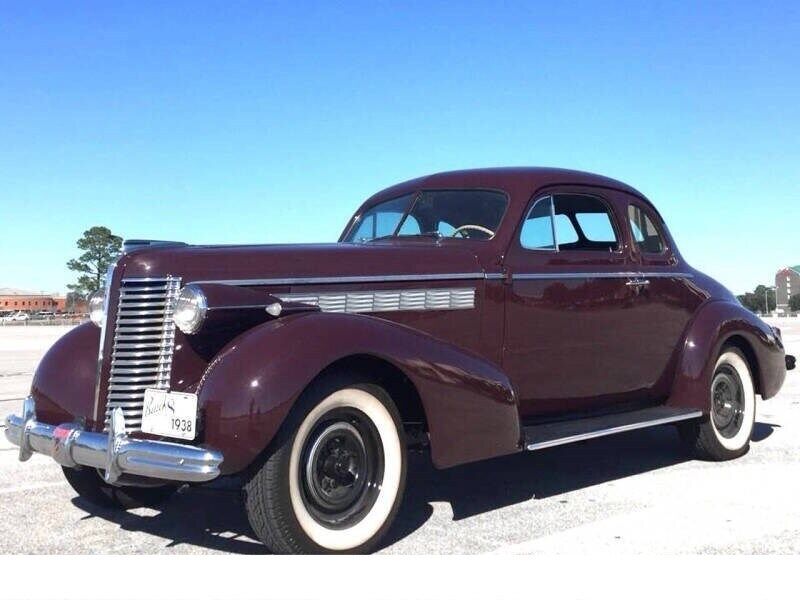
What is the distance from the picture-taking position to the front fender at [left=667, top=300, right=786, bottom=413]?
18.2 feet

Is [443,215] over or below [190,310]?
over

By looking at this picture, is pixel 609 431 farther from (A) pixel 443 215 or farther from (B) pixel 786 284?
(B) pixel 786 284

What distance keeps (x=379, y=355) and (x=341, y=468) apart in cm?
55

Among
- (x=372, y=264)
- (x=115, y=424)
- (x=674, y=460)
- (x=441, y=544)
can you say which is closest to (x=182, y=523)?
(x=115, y=424)

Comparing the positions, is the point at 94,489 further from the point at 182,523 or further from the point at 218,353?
the point at 218,353

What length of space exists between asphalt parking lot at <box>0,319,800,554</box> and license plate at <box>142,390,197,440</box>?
21.9 inches

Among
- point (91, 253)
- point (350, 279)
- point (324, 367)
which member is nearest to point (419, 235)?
point (350, 279)

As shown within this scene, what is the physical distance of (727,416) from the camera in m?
5.97

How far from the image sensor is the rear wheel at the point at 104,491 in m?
4.34

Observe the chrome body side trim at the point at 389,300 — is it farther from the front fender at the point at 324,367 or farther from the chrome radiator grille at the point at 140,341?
the chrome radiator grille at the point at 140,341

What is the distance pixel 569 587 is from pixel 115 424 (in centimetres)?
195

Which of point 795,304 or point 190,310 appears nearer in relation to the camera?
point 190,310

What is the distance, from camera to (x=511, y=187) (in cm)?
496

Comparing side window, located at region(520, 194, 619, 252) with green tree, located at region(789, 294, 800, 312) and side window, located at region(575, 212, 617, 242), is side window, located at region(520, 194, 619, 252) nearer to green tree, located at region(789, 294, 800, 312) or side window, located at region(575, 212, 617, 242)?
side window, located at region(575, 212, 617, 242)
